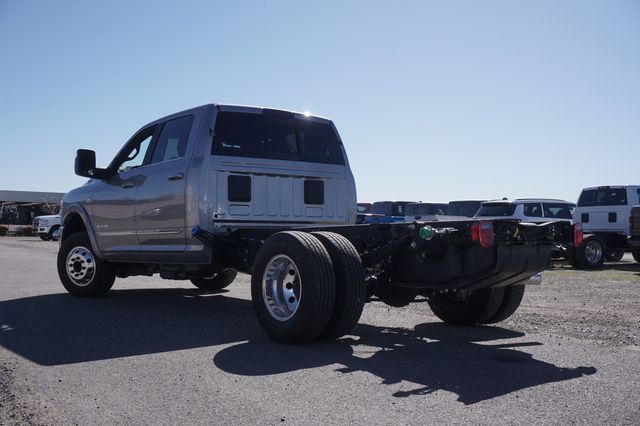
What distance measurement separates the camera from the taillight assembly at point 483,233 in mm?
4738

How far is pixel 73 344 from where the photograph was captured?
5188 mm

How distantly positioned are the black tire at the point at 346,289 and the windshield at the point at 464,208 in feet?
51.0

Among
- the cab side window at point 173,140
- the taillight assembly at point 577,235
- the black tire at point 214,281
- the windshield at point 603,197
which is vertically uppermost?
the cab side window at point 173,140

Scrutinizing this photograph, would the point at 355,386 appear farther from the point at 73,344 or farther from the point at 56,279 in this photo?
the point at 56,279

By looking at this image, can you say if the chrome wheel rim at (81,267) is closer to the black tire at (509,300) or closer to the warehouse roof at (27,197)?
the black tire at (509,300)

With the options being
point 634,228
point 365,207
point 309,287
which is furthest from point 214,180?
point 634,228

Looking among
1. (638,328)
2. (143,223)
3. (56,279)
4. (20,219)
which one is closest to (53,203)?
(20,219)

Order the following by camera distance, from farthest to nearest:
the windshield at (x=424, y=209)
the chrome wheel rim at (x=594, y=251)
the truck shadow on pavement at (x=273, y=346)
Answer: the windshield at (x=424, y=209) < the chrome wheel rim at (x=594, y=251) < the truck shadow on pavement at (x=273, y=346)

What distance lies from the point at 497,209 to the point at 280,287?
1278 cm

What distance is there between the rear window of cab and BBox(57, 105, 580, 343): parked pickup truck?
0.04ft

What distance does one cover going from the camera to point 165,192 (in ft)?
22.8

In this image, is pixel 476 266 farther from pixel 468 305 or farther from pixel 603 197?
pixel 603 197

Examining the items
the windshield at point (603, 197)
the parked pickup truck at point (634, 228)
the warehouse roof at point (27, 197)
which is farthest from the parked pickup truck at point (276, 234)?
the warehouse roof at point (27, 197)

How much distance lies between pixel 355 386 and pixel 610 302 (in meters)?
5.61
